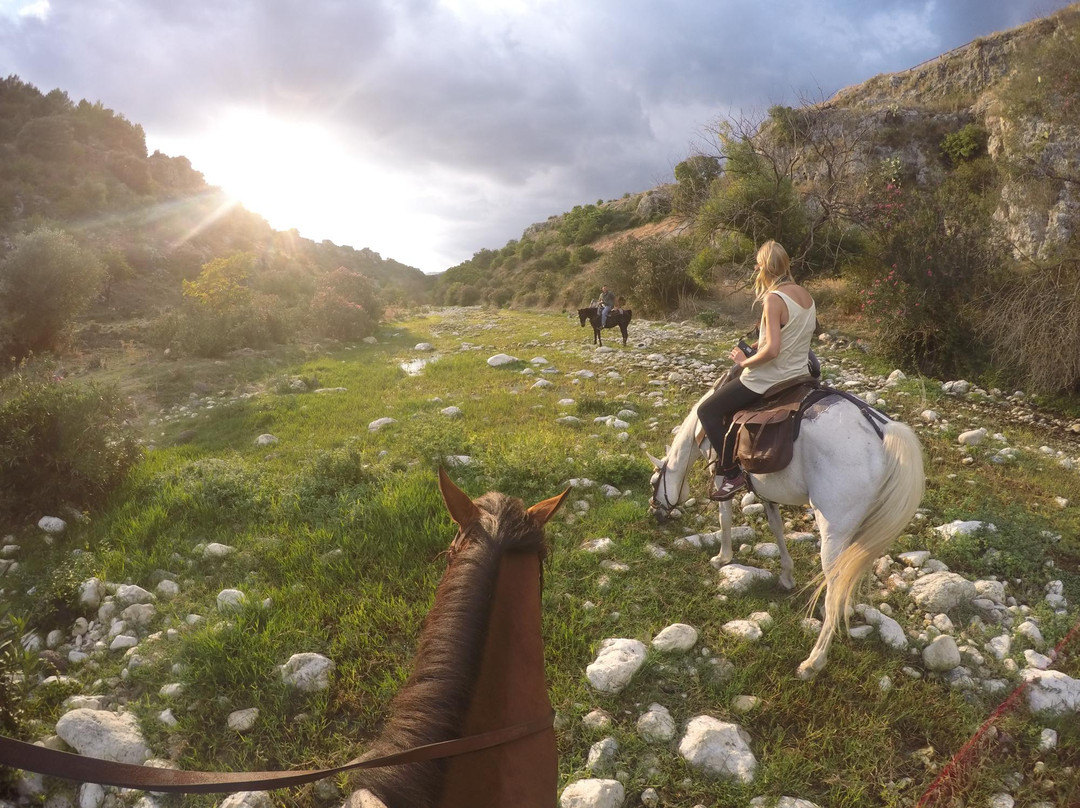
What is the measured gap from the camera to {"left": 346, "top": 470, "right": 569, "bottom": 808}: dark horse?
4.59 feet

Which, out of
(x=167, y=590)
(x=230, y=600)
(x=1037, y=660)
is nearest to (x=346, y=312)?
(x=167, y=590)

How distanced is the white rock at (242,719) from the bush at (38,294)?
1376 centimetres

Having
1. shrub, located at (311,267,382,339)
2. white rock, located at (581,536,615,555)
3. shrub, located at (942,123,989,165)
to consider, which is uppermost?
shrub, located at (942,123,989,165)

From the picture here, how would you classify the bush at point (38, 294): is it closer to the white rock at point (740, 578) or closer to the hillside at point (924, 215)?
the white rock at point (740, 578)

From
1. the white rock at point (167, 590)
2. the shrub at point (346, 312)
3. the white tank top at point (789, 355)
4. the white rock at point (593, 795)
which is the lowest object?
the white rock at point (593, 795)

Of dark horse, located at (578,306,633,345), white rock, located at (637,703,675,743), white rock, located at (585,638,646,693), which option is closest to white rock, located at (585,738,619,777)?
white rock, located at (637,703,675,743)

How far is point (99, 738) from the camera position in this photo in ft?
8.49

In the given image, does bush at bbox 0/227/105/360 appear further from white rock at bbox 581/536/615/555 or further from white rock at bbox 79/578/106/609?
white rock at bbox 581/536/615/555

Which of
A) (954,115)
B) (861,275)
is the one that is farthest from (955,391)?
(954,115)

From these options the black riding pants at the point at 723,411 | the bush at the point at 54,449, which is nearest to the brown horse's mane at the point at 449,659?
the black riding pants at the point at 723,411

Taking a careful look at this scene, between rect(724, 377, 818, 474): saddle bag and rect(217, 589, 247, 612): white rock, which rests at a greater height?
rect(724, 377, 818, 474): saddle bag

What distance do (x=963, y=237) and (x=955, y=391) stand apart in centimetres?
422

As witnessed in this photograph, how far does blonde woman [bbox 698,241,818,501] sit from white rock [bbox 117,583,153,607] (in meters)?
4.45

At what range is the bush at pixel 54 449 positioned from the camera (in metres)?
4.98
